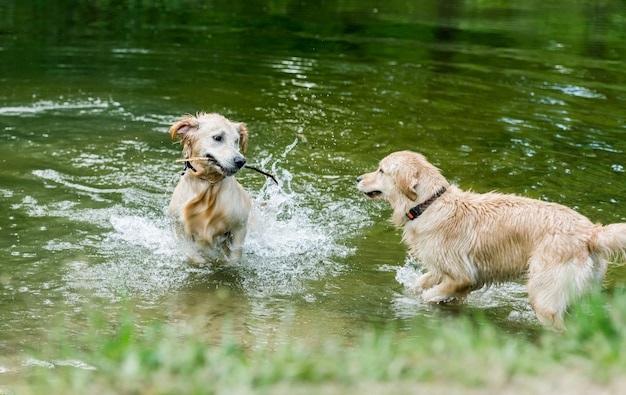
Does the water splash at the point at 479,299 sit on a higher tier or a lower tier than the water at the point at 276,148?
lower

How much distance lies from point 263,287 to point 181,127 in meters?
1.62

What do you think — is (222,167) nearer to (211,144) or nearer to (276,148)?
(211,144)

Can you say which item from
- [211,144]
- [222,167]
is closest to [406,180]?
[222,167]

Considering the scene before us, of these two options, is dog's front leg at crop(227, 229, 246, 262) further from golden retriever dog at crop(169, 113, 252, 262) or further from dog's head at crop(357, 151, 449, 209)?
dog's head at crop(357, 151, 449, 209)

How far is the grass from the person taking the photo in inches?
141

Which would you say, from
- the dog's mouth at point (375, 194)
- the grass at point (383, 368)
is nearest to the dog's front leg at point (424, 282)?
the dog's mouth at point (375, 194)

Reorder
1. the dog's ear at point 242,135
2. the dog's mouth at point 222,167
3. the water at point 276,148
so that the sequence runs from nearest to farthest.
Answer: the water at point 276,148
the dog's mouth at point 222,167
the dog's ear at point 242,135

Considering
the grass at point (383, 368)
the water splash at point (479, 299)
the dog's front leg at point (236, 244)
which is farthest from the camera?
the dog's front leg at point (236, 244)

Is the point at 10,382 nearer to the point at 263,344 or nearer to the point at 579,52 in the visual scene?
the point at 263,344

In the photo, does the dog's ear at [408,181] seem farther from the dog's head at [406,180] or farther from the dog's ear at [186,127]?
the dog's ear at [186,127]

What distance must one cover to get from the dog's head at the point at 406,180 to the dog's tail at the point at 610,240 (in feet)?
4.56

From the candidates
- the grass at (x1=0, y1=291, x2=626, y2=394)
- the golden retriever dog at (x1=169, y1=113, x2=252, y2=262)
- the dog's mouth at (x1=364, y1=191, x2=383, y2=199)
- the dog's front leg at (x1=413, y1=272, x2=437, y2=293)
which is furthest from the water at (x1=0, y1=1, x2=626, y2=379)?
the dog's mouth at (x1=364, y1=191, x2=383, y2=199)

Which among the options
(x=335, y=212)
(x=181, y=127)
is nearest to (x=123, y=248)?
(x=181, y=127)

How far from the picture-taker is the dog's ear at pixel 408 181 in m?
6.62
